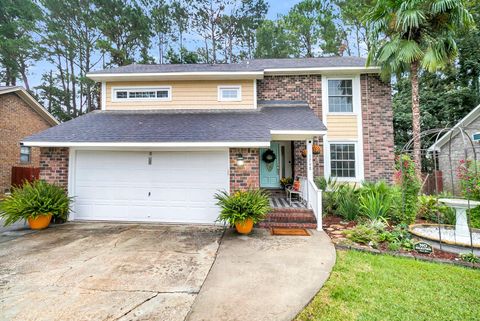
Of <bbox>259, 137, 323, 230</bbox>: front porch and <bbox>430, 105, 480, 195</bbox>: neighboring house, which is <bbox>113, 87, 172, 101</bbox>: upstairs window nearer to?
<bbox>259, 137, 323, 230</bbox>: front porch

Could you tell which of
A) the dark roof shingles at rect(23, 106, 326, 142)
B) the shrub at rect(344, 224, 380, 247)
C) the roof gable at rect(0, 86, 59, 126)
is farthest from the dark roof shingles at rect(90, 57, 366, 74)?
the shrub at rect(344, 224, 380, 247)

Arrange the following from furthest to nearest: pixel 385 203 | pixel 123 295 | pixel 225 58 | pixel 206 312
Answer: pixel 225 58 → pixel 385 203 → pixel 123 295 → pixel 206 312

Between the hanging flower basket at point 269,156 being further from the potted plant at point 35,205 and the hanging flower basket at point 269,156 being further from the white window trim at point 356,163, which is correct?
the potted plant at point 35,205

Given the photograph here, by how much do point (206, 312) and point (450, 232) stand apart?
6.24 meters

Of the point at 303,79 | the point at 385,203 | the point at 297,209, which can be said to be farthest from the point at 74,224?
the point at 303,79

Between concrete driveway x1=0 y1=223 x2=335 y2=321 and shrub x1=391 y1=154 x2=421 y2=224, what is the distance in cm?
255

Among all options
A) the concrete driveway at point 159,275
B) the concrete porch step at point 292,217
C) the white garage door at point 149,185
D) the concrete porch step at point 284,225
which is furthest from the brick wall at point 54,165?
the concrete porch step at point 292,217

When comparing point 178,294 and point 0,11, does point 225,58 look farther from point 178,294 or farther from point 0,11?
point 178,294

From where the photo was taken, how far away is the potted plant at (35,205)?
5785 mm

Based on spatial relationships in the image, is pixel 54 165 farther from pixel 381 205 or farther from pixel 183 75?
pixel 381 205

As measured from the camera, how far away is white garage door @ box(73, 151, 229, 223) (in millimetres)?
6773

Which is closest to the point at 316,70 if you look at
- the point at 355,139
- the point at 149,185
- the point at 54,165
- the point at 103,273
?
the point at 355,139

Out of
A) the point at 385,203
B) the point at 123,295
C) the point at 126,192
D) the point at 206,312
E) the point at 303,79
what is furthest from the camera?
the point at 303,79

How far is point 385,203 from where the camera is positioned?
6332 millimetres
